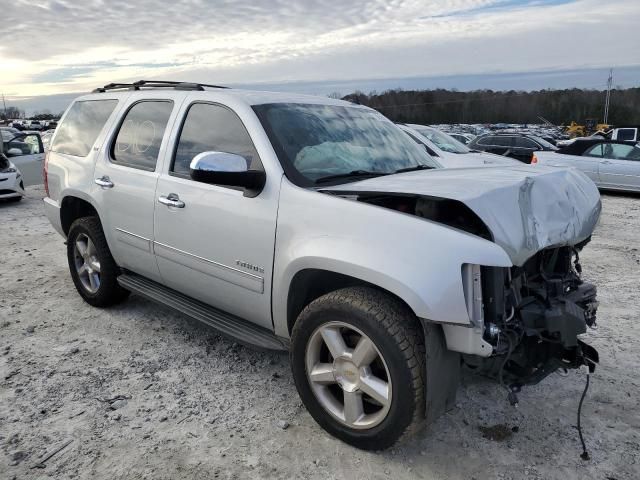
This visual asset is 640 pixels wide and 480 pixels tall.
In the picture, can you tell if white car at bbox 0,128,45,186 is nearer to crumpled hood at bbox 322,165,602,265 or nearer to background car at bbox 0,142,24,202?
background car at bbox 0,142,24,202

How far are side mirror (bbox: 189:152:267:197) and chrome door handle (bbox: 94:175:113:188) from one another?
1.62 m

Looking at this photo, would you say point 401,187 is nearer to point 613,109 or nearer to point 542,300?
point 542,300

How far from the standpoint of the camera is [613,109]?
87375 mm

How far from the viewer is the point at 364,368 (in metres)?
2.69

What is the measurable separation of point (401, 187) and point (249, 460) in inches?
63.8

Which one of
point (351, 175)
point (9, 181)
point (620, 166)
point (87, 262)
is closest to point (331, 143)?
point (351, 175)

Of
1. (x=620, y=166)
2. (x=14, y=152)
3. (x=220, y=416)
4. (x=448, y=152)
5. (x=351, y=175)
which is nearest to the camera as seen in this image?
(x=220, y=416)

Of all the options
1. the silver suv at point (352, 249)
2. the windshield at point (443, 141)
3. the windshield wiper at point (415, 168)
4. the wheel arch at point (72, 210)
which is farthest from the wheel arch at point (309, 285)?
the windshield at point (443, 141)

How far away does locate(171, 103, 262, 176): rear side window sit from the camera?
10.9 feet

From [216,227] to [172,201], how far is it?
0.50m

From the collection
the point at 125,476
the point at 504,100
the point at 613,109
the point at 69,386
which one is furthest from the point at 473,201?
the point at 504,100

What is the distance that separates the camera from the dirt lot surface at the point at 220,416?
271 cm

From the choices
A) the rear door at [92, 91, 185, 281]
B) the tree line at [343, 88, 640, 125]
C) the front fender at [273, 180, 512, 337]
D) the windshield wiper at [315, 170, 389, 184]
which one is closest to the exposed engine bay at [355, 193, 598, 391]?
the front fender at [273, 180, 512, 337]

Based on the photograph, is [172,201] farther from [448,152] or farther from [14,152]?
[14,152]
